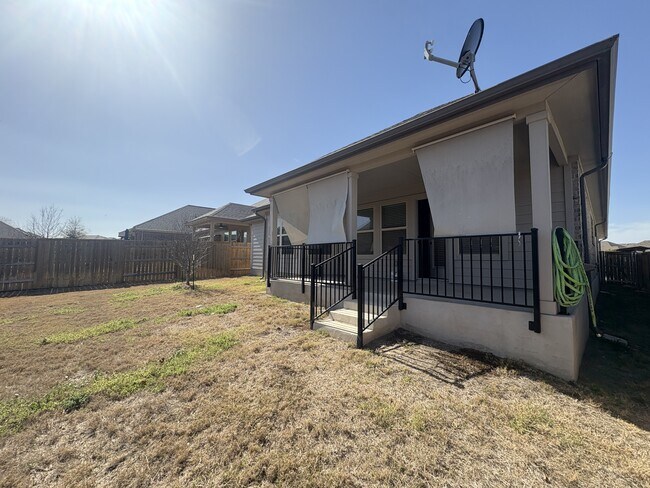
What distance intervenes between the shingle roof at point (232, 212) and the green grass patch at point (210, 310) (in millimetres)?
9130

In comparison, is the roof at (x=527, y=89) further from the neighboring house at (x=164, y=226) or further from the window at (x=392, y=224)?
the neighboring house at (x=164, y=226)

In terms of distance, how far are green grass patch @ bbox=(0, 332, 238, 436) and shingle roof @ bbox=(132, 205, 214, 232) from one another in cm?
1893

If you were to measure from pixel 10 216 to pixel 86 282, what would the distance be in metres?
28.1

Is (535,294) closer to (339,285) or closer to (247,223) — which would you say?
(339,285)

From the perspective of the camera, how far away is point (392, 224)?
6.95 meters

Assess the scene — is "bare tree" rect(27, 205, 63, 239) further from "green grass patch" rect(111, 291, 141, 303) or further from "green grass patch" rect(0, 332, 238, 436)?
"green grass patch" rect(0, 332, 238, 436)

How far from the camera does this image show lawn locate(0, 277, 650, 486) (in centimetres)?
161

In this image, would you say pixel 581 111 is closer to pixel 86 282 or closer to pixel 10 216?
pixel 86 282

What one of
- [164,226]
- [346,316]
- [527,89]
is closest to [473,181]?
[527,89]

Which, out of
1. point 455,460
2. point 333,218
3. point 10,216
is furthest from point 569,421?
point 10,216

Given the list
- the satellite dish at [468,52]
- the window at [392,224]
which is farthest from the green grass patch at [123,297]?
the satellite dish at [468,52]

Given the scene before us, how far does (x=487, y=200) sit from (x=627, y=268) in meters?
11.9

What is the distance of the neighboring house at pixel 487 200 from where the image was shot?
2922 millimetres

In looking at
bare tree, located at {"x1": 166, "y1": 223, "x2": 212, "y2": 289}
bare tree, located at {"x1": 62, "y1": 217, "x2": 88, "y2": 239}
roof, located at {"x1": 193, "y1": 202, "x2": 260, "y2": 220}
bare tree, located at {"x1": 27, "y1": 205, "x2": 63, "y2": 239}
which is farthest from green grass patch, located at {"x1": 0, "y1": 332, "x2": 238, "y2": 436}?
bare tree, located at {"x1": 62, "y1": 217, "x2": 88, "y2": 239}
